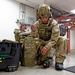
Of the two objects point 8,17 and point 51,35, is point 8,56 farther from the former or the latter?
point 8,17

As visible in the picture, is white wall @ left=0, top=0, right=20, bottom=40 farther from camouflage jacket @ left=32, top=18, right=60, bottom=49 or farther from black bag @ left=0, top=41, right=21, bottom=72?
black bag @ left=0, top=41, right=21, bottom=72

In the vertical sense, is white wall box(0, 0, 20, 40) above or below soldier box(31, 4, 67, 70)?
above

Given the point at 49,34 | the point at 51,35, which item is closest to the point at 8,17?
the point at 49,34

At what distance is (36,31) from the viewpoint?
2.02 meters

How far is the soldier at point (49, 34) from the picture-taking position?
1765mm

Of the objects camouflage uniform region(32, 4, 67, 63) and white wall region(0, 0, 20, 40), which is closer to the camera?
camouflage uniform region(32, 4, 67, 63)

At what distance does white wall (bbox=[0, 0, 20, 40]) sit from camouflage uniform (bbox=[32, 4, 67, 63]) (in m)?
2.29

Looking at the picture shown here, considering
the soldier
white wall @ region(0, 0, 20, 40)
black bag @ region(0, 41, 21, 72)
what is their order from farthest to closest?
white wall @ region(0, 0, 20, 40)
the soldier
black bag @ region(0, 41, 21, 72)

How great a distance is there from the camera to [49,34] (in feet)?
6.48

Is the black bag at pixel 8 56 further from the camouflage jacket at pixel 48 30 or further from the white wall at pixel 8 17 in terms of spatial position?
the white wall at pixel 8 17

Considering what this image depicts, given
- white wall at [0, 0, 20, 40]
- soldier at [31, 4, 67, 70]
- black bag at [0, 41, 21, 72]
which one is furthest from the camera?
white wall at [0, 0, 20, 40]

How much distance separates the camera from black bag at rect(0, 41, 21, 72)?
1531 millimetres

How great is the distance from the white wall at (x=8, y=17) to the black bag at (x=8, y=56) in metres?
2.53

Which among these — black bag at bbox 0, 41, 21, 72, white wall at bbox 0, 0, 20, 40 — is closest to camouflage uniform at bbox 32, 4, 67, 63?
black bag at bbox 0, 41, 21, 72
